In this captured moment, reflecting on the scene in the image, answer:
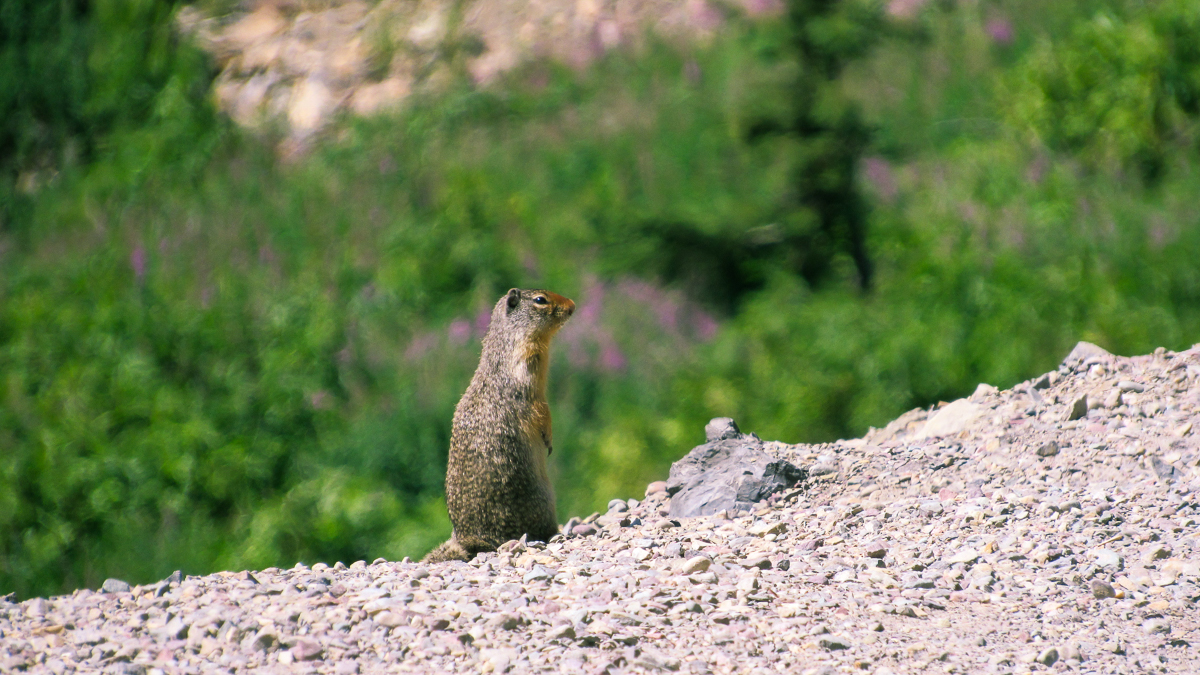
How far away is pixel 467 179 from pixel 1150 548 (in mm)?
10702

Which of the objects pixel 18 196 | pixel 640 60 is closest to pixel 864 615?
pixel 640 60

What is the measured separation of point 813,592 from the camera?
4102mm

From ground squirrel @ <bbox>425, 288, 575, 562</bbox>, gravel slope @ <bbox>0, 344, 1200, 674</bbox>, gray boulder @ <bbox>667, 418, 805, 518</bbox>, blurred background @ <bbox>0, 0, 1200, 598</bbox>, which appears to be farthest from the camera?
blurred background @ <bbox>0, 0, 1200, 598</bbox>

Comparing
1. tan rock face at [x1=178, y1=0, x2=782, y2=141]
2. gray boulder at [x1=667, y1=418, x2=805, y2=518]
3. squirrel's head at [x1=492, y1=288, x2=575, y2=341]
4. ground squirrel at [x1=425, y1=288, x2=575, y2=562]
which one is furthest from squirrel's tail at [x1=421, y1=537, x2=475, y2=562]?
tan rock face at [x1=178, y1=0, x2=782, y2=141]

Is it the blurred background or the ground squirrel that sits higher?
the ground squirrel

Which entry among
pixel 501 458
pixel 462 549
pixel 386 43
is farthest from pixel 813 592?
pixel 386 43

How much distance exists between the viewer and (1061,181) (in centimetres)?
1084

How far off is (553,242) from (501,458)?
704 centimetres

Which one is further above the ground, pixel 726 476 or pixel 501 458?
pixel 501 458

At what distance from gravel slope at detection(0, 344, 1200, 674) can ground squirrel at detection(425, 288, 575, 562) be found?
1.47 ft

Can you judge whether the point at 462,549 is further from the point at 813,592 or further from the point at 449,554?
the point at 813,592

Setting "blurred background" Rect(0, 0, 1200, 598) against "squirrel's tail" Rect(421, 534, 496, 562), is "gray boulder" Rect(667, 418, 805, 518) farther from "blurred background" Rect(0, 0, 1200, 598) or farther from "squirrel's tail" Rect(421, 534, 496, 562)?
"blurred background" Rect(0, 0, 1200, 598)

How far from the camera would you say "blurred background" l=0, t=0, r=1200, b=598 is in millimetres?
9016

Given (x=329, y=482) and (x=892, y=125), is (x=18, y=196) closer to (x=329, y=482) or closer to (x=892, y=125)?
(x=329, y=482)
